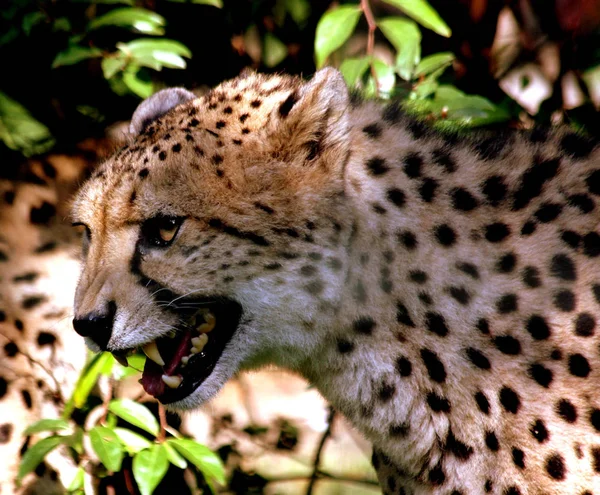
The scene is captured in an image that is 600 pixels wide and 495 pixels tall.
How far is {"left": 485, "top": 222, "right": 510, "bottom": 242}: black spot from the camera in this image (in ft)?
7.39

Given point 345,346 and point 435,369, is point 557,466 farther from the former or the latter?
point 345,346

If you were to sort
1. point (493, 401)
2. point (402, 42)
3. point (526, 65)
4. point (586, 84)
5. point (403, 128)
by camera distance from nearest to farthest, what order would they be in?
point (493, 401), point (403, 128), point (402, 42), point (586, 84), point (526, 65)

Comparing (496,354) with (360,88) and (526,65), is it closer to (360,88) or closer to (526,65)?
(360,88)

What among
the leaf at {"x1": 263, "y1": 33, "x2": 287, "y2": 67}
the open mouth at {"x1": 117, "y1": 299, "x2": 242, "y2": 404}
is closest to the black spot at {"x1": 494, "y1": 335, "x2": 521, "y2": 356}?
the open mouth at {"x1": 117, "y1": 299, "x2": 242, "y2": 404}

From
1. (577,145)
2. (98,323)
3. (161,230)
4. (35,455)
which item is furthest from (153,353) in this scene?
(577,145)

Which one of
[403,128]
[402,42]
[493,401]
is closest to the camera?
[493,401]

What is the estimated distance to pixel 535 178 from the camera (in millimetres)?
2297

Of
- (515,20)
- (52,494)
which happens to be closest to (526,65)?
(515,20)

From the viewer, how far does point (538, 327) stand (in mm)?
2180

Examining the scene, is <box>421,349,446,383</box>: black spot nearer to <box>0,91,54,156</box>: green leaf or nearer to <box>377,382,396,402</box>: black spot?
<box>377,382,396,402</box>: black spot

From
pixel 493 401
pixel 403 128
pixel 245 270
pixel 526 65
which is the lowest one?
pixel 526 65

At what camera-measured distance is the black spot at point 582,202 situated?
88.7 inches

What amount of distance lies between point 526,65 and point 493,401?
7.39ft

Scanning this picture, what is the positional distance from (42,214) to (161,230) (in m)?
1.24
